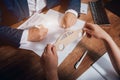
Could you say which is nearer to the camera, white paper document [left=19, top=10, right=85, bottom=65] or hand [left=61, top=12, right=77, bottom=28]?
white paper document [left=19, top=10, right=85, bottom=65]

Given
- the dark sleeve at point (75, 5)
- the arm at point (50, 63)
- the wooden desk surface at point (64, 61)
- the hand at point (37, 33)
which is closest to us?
the arm at point (50, 63)

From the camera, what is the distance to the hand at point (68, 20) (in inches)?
46.4

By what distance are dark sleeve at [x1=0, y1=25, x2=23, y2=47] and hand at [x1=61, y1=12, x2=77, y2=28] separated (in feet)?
0.85

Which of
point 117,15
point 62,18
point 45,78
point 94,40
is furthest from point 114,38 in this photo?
point 45,78

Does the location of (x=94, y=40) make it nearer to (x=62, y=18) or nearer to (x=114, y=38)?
(x=114, y=38)

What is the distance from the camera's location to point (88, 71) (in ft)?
3.28

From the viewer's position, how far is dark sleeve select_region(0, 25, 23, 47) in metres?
1.11

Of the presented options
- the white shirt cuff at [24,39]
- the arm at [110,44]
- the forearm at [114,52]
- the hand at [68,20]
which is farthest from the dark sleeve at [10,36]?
the forearm at [114,52]

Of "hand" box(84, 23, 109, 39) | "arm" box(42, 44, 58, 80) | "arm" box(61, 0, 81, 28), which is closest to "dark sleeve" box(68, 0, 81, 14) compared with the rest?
"arm" box(61, 0, 81, 28)

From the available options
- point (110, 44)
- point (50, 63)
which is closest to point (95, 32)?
point (110, 44)

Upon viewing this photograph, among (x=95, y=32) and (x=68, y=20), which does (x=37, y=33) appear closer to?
(x=68, y=20)

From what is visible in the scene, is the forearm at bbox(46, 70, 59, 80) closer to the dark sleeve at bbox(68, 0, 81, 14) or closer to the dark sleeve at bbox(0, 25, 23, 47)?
the dark sleeve at bbox(0, 25, 23, 47)

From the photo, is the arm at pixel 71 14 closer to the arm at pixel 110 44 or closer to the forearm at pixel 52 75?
the arm at pixel 110 44

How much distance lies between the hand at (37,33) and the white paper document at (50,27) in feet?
0.07
